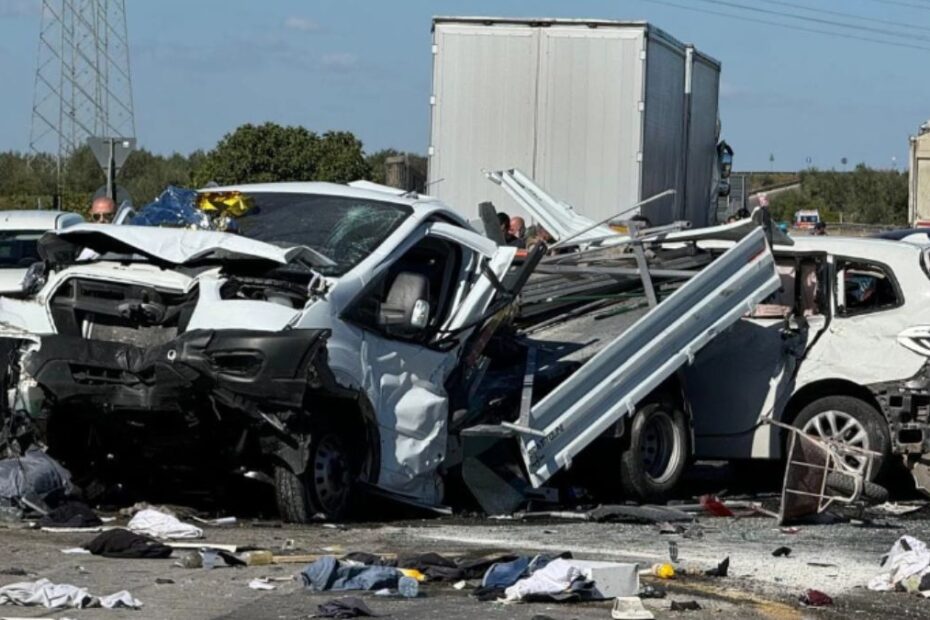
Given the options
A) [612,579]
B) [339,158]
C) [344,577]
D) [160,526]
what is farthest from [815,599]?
[339,158]

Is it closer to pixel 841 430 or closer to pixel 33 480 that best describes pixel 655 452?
pixel 841 430

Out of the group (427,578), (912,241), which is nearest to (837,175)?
(912,241)

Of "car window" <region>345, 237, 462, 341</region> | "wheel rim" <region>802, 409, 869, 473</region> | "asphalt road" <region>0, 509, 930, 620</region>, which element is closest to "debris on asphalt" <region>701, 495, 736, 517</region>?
"asphalt road" <region>0, 509, 930, 620</region>

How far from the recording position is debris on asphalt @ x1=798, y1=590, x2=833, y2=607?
8.69 m

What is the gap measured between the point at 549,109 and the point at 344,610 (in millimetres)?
12144

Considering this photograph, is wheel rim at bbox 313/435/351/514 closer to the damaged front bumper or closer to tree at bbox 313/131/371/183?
the damaged front bumper

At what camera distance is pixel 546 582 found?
8523 millimetres

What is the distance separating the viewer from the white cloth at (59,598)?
316 inches

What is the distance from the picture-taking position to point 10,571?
28.9 feet

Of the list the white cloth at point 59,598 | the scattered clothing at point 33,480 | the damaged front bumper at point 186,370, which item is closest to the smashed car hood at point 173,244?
the damaged front bumper at point 186,370

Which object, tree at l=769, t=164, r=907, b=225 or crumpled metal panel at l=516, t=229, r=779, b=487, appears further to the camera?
tree at l=769, t=164, r=907, b=225

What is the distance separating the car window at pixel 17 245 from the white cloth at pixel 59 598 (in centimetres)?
1182

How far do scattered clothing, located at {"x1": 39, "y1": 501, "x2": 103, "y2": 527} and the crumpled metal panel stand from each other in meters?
2.62

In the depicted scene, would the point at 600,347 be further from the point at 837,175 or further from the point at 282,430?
the point at 837,175
